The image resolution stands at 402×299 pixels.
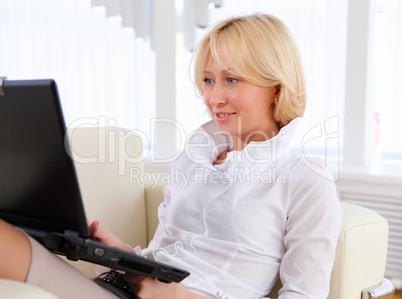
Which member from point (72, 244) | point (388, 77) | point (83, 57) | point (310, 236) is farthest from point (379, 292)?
point (83, 57)

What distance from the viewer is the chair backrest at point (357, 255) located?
1.34m

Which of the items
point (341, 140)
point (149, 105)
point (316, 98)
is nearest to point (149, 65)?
point (149, 105)

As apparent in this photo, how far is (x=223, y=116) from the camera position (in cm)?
152

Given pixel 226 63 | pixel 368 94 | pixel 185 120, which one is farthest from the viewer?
pixel 185 120

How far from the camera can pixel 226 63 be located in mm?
1468

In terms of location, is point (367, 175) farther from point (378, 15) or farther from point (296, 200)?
point (296, 200)

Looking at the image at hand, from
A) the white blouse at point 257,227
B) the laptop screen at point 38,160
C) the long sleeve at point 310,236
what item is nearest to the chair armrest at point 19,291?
the laptop screen at point 38,160

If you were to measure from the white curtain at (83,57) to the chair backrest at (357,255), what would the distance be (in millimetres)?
2248

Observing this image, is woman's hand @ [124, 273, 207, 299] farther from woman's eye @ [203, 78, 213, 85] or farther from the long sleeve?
woman's eye @ [203, 78, 213, 85]

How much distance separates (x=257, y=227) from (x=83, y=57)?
2536 mm

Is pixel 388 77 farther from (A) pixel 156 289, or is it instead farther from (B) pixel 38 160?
(B) pixel 38 160

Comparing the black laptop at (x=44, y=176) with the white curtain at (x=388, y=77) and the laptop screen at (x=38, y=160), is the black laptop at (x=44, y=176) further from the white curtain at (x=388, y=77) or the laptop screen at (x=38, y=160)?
the white curtain at (x=388, y=77)

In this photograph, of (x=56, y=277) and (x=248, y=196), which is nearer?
(x=56, y=277)

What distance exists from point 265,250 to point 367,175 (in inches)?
56.4
